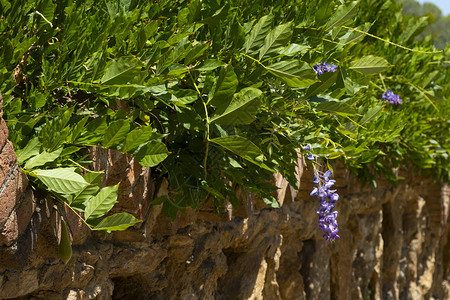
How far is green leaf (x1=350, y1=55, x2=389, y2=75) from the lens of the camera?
2.15 m

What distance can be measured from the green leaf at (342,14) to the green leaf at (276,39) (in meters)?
0.28

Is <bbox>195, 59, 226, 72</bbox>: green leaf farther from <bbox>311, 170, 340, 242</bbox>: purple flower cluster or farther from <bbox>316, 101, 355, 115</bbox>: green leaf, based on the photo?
<bbox>311, 170, 340, 242</bbox>: purple flower cluster

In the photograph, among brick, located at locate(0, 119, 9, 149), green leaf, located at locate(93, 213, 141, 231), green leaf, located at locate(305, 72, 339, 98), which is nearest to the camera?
brick, located at locate(0, 119, 9, 149)

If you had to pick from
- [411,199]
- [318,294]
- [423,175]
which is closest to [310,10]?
[318,294]

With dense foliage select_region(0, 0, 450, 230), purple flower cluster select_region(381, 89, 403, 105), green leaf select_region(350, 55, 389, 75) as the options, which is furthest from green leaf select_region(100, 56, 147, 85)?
purple flower cluster select_region(381, 89, 403, 105)

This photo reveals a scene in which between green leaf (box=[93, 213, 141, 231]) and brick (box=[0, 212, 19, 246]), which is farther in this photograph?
green leaf (box=[93, 213, 141, 231])

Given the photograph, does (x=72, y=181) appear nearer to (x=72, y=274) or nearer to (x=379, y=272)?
(x=72, y=274)

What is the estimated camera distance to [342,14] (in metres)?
2.01

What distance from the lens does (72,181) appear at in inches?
59.1

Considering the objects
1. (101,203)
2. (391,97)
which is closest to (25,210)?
(101,203)

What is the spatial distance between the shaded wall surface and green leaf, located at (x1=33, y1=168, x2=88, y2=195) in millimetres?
49

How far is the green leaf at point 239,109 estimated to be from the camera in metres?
1.67

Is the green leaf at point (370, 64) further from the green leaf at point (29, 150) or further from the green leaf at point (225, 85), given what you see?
the green leaf at point (29, 150)

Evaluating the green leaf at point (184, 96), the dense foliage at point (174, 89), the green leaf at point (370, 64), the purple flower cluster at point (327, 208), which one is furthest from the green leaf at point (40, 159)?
the green leaf at point (370, 64)
